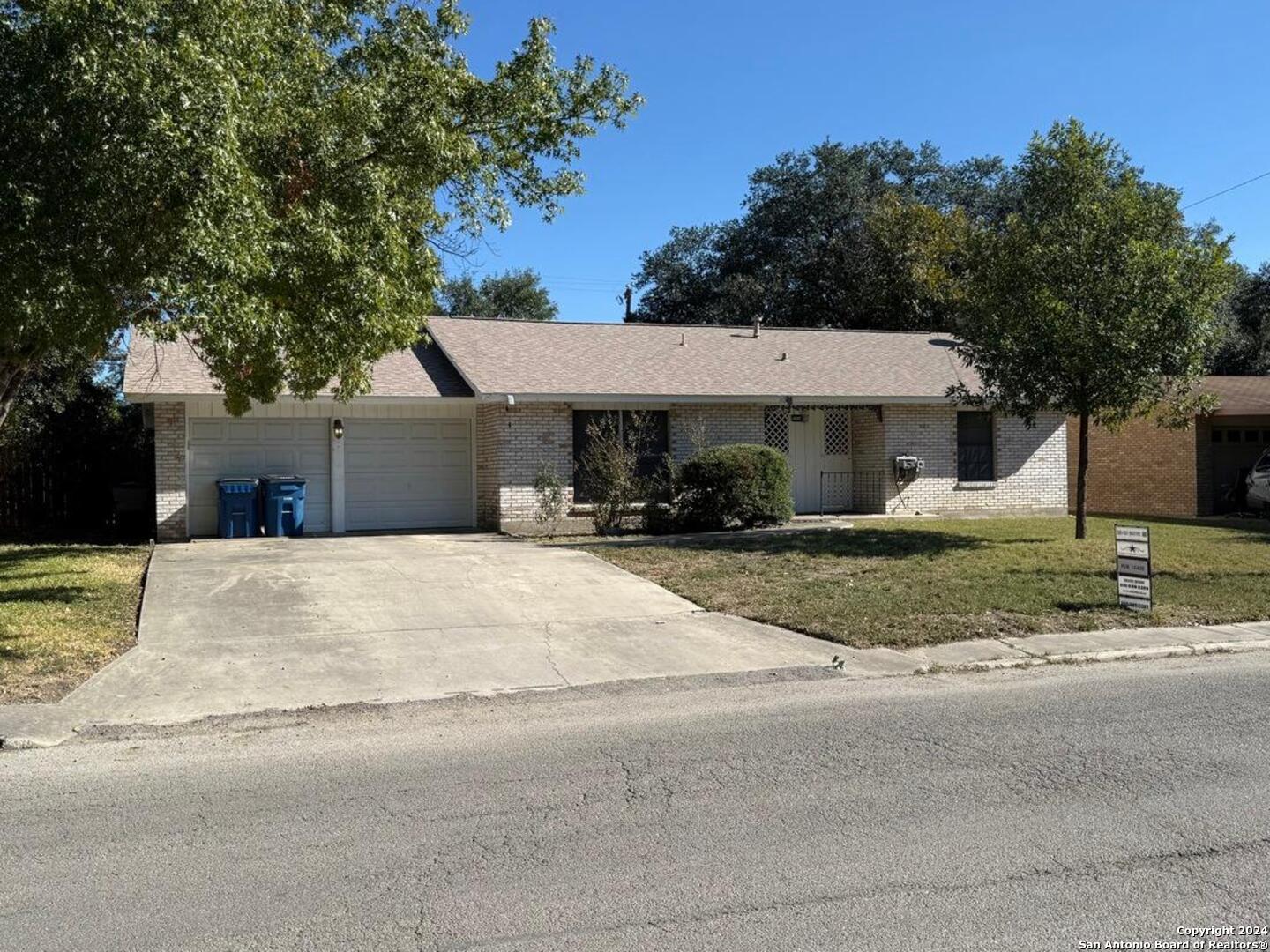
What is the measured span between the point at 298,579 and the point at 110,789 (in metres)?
7.06

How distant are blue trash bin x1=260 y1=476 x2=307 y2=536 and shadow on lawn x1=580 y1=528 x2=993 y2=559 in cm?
509

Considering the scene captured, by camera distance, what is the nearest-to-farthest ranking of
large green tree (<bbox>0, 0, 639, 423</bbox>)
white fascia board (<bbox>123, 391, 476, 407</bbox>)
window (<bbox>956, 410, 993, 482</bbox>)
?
1. large green tree (<bbox>0, 0, 639, 423</bbox>)
2. white fascia board (<bbox>123, 391, 476, 407</bbox>)
3. window (<bbox>956, 410, 993, 482</bbox>)

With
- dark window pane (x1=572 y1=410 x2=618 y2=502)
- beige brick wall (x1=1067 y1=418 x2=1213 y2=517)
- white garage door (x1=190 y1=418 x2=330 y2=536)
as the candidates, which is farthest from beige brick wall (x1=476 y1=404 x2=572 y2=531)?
beige brick wall (x1=1067 y1=418 x2=1213 y2=517)

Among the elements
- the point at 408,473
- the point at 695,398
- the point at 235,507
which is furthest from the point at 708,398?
the point at 235,507

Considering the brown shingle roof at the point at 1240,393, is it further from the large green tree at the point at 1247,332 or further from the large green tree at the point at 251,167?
the large green tree at the point at 251,167

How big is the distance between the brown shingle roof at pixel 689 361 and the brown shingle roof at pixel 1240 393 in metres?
6.78

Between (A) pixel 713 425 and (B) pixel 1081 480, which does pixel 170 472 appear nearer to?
(A) pixel 713 425

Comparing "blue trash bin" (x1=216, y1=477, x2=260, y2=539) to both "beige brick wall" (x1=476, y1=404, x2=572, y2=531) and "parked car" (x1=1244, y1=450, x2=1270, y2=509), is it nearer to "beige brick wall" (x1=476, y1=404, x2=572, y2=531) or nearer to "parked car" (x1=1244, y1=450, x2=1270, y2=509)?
"beige brick wall" (x1=476, y1=404, x2=572, y2=531)

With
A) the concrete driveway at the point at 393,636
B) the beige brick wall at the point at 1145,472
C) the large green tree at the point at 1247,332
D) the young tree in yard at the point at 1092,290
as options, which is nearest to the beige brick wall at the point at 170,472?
the concrete driveway at the point at 393,636

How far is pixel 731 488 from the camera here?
679 inches

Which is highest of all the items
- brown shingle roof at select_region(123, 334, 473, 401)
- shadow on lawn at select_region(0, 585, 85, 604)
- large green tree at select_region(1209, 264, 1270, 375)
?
large green tree at select_region(1209, 264, 1270, 375)

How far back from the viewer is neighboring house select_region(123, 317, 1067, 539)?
17656 mm

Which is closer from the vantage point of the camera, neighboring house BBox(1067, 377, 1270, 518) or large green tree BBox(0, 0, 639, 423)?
large green tree BBox(0, 0, 639, 423)

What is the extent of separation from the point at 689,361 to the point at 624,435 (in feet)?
9.05
